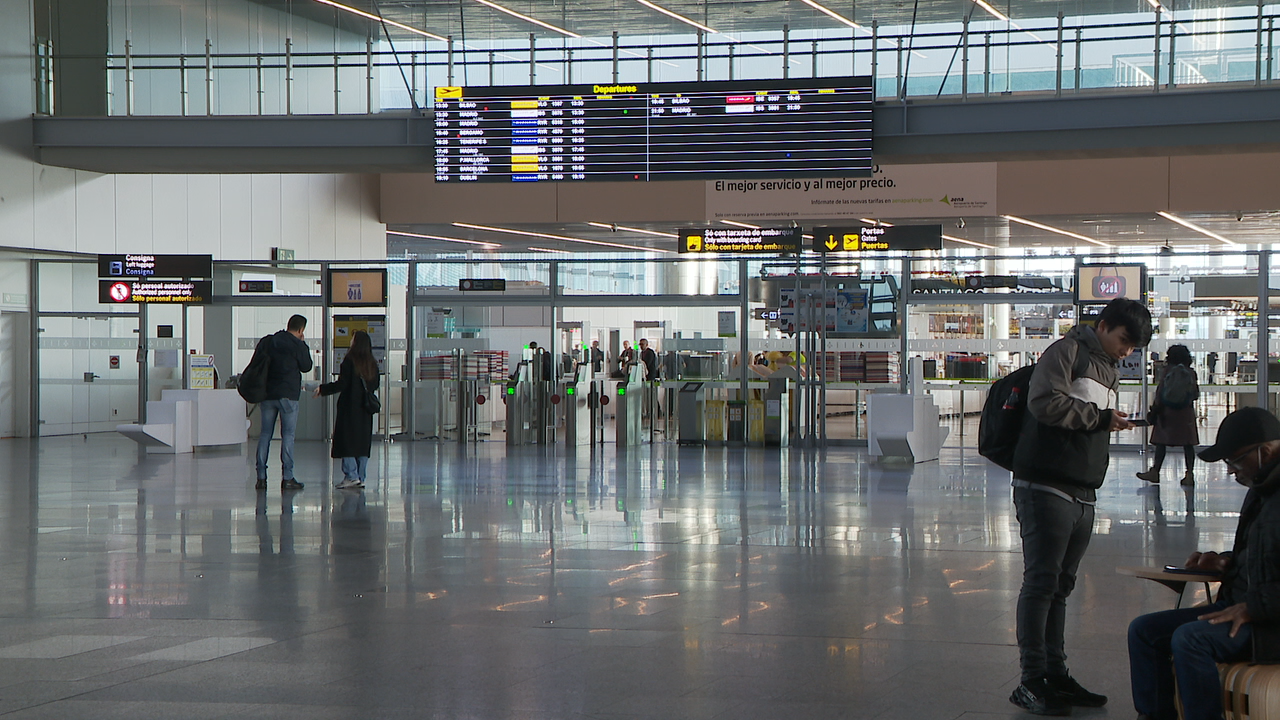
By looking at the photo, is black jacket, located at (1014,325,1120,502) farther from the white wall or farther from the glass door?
the glass door

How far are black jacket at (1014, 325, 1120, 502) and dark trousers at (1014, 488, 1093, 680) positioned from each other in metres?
0.07

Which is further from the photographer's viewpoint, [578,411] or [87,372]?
[87,372]

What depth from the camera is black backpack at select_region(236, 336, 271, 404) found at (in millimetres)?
11578

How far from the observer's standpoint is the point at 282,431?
11.4 metres

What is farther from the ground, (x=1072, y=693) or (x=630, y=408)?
(x=630, y=408)

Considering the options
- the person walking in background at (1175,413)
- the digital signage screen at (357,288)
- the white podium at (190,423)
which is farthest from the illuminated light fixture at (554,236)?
the person walking in background at (1175,413)

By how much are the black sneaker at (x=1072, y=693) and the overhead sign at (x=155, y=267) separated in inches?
617

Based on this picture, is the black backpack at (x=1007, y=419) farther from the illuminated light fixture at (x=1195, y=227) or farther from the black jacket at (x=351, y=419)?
the illuminated light fixture at (x=1195, y=227)

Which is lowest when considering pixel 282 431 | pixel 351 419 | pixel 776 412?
pixel 776 412

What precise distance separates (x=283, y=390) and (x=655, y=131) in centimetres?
604

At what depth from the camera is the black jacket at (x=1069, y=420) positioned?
14.1 feet

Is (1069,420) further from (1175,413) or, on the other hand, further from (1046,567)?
(1175,413)

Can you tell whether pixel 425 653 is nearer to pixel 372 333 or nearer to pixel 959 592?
pixel 959 592

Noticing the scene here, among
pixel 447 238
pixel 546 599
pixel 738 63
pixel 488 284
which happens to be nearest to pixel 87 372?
pixel 488 284
